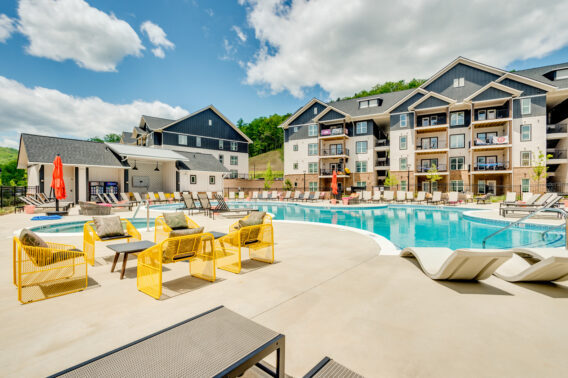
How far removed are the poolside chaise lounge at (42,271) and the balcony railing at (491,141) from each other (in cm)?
3203

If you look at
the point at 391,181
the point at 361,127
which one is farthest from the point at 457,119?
the point at 361,127

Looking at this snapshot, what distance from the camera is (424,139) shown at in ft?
96.0

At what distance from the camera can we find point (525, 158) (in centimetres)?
2442

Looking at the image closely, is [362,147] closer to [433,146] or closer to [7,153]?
[433,146]

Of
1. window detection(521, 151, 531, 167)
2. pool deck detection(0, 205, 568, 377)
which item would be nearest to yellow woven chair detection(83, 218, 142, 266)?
pool deck detection(0, 205, 568, 377)

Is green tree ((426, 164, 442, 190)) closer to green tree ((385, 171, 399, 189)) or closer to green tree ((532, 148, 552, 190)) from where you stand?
green tree ((385, 171, 399, 189))

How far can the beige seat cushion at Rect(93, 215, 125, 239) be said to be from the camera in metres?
5.40

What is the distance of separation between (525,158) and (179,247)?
3234 cm

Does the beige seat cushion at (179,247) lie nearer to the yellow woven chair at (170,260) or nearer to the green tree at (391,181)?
the yellow woven chair at (170,260)

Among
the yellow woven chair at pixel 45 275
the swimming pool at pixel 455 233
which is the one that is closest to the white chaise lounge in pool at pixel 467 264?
the swimming pool at pixel 455 233

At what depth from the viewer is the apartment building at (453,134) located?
80.2ft

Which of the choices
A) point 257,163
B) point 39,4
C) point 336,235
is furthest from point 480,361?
point 257,163

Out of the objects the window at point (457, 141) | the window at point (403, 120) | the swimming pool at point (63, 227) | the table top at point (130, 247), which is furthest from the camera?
the window at point (403, 120)

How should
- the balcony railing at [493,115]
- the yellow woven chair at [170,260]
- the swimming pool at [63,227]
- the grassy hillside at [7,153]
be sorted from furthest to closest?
the grassy hillside at [7,153]
the balcony railing at [493,115]
the swimming pool at [63,227]
the yellow woven chair at [170,260]
